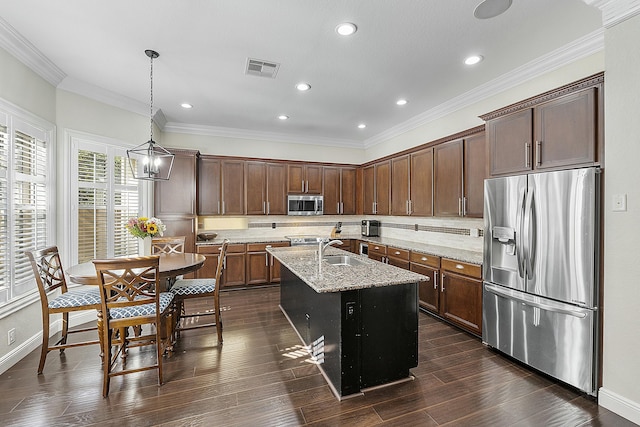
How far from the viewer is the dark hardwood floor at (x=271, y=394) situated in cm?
195

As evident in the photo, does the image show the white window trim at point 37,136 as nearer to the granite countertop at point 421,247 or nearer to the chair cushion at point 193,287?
the chair cushion at point 193,287

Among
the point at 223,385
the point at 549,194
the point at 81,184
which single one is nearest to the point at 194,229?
the point at 81,184

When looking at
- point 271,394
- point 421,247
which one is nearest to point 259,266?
point 421,247

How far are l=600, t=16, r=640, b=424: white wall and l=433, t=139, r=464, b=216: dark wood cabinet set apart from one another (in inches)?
66.0

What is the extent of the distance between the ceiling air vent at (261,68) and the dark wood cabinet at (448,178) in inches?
96.4

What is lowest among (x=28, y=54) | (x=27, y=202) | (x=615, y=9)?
(x=27, y=202)

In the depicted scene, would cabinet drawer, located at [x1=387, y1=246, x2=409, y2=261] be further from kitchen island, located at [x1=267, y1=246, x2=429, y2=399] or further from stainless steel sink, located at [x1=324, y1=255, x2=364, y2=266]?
kitchen island, located at [x1=267, y1=246, x2=429, y2=399]

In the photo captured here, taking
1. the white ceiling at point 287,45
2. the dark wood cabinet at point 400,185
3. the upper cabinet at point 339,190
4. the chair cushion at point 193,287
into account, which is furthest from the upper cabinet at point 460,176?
the chair cushion at point 193,287

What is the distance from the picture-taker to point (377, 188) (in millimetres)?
5586

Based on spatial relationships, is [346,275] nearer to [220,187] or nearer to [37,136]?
[37,136]

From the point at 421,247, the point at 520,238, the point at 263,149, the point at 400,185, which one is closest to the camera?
the point at 520,238

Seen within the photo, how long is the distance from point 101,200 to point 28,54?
1.70m

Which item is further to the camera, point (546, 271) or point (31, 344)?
point (31, 344)

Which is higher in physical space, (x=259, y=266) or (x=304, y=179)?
(x=304, y=179)
